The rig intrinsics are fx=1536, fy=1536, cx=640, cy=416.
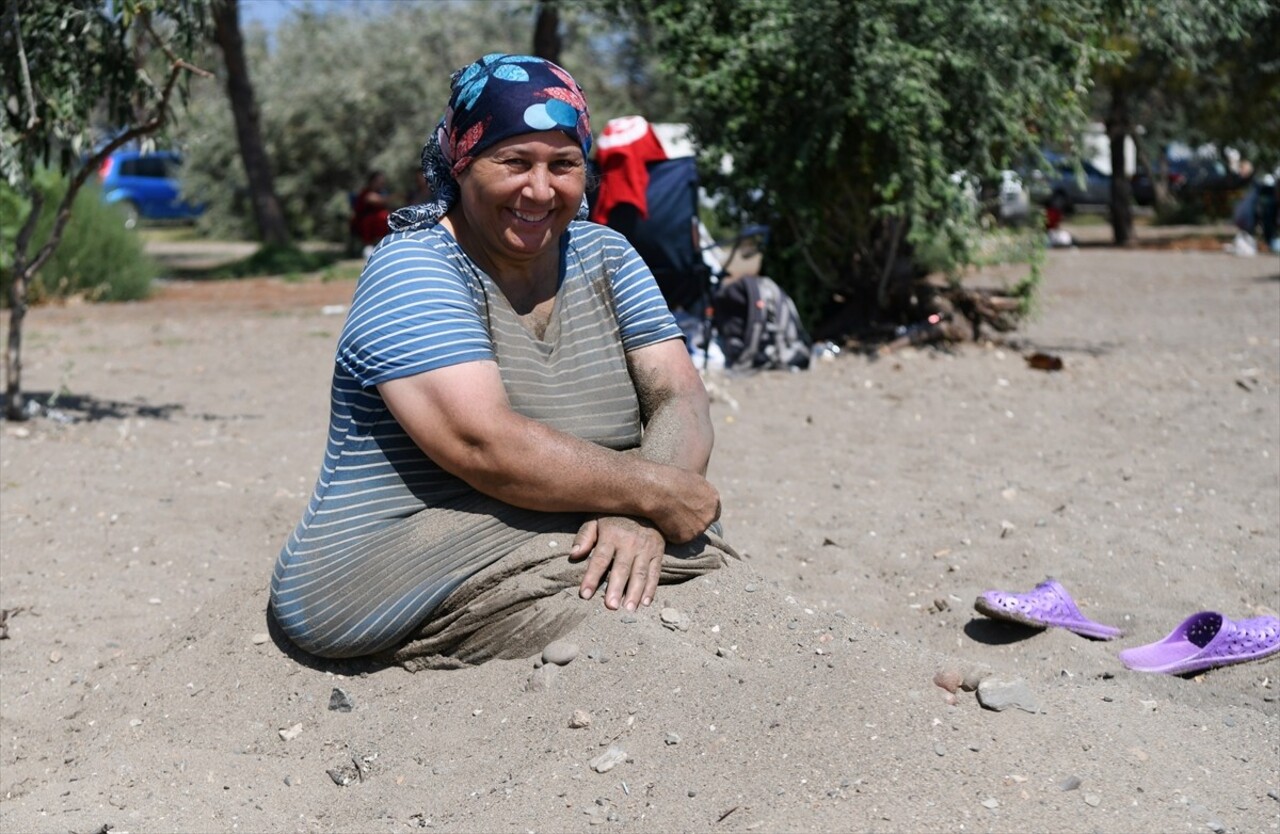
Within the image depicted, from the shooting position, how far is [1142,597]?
4.75 meters

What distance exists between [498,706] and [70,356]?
7.99 metres

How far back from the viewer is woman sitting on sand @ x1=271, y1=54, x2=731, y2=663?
351 centimetres

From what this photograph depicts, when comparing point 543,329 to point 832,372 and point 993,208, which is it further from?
point 993,208

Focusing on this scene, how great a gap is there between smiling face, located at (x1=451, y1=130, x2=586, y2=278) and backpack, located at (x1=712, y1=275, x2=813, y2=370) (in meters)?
5.50

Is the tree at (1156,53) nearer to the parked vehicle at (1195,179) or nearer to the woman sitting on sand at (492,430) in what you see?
the parked vehicle at (1195,179)

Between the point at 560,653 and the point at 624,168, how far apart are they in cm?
602

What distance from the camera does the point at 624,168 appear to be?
363 inches

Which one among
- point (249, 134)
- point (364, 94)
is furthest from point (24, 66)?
point (364, 94)

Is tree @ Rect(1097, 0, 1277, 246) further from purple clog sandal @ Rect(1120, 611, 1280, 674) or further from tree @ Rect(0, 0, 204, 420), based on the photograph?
purple clog sandal @ Rect(1120, 611, 1280, 674)

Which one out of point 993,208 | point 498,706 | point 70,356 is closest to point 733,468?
point 498,706

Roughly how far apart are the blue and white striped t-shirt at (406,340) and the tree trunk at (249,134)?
16403 mm

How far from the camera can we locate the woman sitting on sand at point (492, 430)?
11.5 ft

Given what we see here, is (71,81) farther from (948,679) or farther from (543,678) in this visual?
(948,679)

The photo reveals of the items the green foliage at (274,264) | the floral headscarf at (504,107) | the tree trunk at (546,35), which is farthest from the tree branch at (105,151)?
the green foliage at (274,264)
